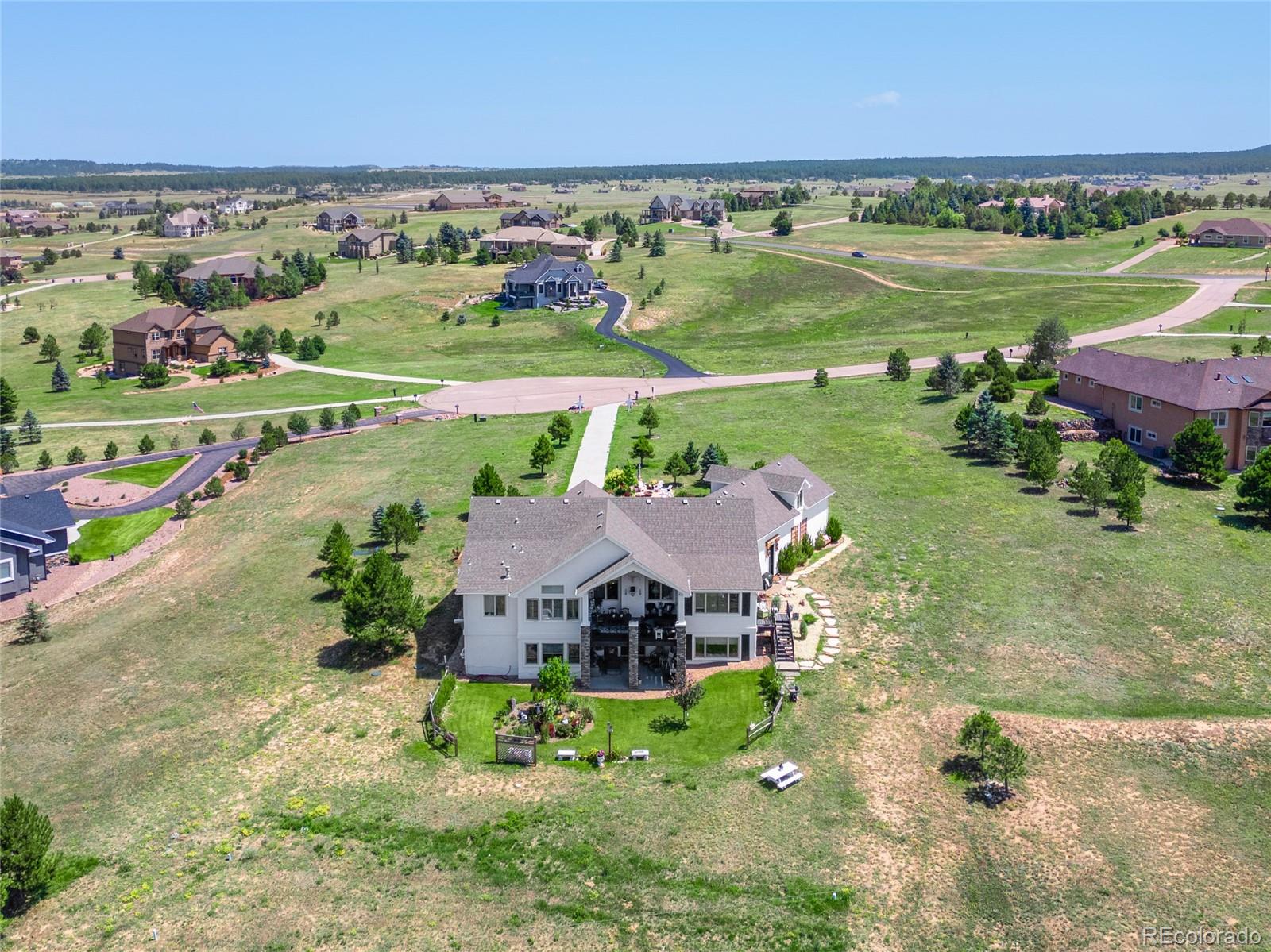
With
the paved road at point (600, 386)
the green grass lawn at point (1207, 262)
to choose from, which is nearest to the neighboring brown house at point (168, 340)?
the paved road at point (600, 386)

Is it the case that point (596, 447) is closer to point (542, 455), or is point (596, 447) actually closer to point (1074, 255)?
point (542, 455)

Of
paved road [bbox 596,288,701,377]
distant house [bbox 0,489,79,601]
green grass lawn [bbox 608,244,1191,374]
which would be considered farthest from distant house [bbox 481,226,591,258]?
distant house [bbox 0,489,79,601]

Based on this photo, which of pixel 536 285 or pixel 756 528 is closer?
pixel 756 528

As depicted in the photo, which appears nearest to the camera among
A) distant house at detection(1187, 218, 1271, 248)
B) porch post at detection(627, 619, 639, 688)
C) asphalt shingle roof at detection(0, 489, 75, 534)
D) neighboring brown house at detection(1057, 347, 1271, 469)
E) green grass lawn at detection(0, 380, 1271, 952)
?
green grass lawn at detection(0, 380, 1271, 952)

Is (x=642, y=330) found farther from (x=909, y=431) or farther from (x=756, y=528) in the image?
(x=756, y=528)

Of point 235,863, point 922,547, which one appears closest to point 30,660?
point 235,863

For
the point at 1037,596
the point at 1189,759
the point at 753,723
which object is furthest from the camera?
the point at 1037,596

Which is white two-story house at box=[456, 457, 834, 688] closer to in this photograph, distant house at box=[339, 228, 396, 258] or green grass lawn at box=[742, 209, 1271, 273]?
green grass lawn at box=[742, 209, 1271, 273]
